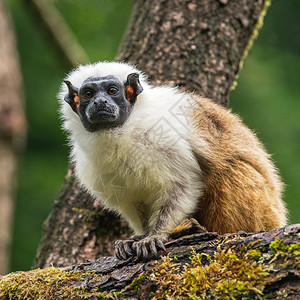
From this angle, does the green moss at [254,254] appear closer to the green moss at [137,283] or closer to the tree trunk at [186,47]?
the green moss at [137,283]

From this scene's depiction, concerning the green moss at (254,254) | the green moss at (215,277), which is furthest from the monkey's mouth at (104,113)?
the green moss at (254,254)

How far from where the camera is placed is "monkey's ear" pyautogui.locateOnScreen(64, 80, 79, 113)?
4.85m

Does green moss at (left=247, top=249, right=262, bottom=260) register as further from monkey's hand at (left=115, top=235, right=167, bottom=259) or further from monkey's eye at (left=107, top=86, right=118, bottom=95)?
monkey's eye at (left=107, top=86, right=118, bottom=95)

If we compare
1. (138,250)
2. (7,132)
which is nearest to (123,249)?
(138,250)

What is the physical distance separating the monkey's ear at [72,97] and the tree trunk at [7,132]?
3.48 m

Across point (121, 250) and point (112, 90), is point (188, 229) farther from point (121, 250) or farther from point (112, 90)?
point (112, 90)

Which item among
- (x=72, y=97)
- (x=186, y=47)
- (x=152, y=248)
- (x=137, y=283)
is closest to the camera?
(x=137, y=283)

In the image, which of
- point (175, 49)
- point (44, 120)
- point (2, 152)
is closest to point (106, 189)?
point (175, 49)

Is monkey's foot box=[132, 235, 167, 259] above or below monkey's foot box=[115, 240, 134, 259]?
above

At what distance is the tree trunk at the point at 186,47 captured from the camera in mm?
5750

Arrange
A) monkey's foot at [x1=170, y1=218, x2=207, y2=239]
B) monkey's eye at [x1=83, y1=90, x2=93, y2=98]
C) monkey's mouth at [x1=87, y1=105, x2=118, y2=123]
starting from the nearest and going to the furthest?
monkey's foot at [x1=170, y1=218, x2=207, y2=239] → monkey's mouth at [x1=87, y1=105, x2=118, y2=123] → monkey's eye at [x1=83, y1=90, x2=93, y2=98]

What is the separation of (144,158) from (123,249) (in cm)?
78

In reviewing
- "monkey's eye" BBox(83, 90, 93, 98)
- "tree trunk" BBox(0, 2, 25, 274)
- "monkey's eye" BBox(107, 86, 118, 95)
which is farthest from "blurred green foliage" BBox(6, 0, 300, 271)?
"monkey's eye" BBox(83, 90, 93, 98)

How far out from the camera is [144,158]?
4.38m
